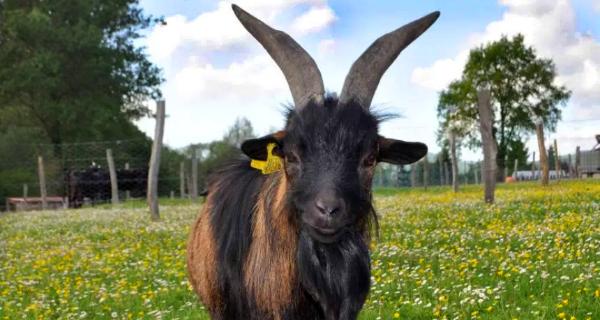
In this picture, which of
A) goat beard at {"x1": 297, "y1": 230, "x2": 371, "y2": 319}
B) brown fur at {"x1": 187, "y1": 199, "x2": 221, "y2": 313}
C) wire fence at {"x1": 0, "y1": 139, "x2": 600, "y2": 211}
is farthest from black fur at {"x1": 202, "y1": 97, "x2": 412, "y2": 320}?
wire fence at {"x1": 0, "y1": 139, "x2": 600, "y2": 211}

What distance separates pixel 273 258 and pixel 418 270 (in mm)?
4969

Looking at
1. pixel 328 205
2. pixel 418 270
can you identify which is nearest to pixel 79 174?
pixel 418 270

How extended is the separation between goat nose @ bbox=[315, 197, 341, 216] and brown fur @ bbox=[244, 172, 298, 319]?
1.63 feet

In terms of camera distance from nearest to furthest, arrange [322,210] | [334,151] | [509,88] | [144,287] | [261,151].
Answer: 1. [322,210]
2. [334,151]
3. [261,151]
4. [144,287]
5. [509,88]

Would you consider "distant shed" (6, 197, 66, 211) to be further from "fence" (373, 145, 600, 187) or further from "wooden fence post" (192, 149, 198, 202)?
"fence" (373, 145, 600, 187)

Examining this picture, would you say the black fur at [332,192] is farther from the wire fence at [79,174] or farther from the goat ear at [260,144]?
the wire fence at [79,174]

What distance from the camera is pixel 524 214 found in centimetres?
1526

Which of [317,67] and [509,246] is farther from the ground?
[317,67]

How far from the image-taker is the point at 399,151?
512cm

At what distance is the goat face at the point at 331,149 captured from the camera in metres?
4.35

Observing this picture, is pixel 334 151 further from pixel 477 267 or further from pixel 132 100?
pixel 132 100

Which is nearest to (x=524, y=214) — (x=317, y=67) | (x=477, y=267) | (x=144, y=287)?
(x=477, y=267)

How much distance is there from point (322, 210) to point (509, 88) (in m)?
68.4

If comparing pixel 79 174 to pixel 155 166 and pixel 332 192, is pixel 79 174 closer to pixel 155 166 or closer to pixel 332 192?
pixel 155 166
